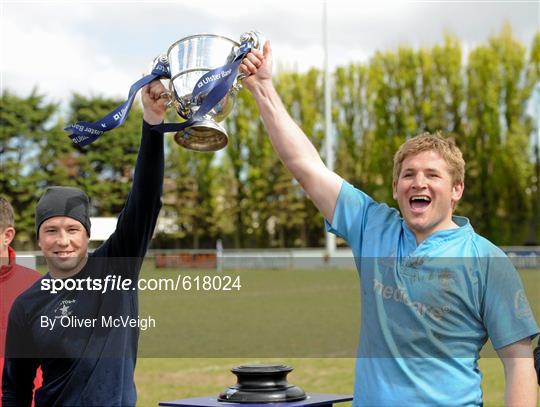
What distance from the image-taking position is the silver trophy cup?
337 centimetres

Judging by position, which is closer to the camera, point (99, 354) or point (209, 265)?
point (99, 354)

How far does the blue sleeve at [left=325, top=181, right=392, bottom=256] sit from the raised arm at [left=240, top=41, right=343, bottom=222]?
31 millimetres

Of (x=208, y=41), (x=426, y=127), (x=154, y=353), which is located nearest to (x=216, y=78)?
(x=208, y=41)

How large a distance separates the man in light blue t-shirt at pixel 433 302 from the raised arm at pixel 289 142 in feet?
0.71

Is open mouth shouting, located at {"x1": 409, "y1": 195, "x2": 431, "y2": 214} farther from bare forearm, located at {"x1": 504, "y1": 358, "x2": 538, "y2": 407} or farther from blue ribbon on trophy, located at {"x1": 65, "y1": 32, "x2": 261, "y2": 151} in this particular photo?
blue ribbon on trophy, located at {"x1": 65, "y1": 32, "x2": 261, "y2": 151}

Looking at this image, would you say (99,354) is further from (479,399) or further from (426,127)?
(426,127)

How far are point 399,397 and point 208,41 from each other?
153 centimetres

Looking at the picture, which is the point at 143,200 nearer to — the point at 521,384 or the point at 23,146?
the point at 521,384

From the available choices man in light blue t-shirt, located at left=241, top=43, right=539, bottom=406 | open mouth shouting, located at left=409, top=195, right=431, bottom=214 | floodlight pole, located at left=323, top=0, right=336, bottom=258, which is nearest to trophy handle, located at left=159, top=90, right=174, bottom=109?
Result: man in light blue t-shirt, located at left=241, top=43, right=539, bottom=406

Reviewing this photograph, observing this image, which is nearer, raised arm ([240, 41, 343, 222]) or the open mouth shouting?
the open mouth shouting

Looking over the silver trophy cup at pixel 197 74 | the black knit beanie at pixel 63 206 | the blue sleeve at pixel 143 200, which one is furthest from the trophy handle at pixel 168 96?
the black knit beanie at pixel 63 206

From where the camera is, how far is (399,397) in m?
2.72

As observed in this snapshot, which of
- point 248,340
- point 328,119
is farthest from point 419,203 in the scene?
point 328,119

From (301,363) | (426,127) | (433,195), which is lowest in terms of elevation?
(301,363)
